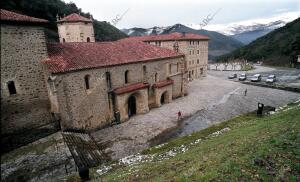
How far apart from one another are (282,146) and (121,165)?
9647 millimetres

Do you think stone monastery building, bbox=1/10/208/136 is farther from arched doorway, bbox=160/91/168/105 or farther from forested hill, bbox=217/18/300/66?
forested hill, bbox=217/18/300/66

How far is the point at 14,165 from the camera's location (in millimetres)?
12781

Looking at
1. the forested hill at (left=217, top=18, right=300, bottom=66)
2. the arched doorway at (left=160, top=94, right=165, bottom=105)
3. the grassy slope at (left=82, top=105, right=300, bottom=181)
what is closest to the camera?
the grassy slope at (left=82, top=105, right=300, bottom=181)

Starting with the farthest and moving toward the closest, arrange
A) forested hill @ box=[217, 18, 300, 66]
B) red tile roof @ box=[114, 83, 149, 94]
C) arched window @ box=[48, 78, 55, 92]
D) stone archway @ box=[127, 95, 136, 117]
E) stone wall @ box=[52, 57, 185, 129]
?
forested hill @ box=[217, 18, 300, 66], stone archway @ box=[127, 95, 136, 117], red tile roof @ box=[114, 83, 149, 94], stone wall @ box=[52, 57, 185, 129], arched window @ box=[48, 78, 55, 92]

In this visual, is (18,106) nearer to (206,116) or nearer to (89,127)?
(89,127)

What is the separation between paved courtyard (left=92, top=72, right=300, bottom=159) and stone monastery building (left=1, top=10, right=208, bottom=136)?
76.1 inches

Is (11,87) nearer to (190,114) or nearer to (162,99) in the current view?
(190,114)

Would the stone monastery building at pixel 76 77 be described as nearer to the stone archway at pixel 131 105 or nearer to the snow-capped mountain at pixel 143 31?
the stone archway at pixel 131 105

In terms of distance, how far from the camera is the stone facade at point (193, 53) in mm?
46466

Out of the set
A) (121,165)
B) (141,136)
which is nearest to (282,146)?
(121,165)

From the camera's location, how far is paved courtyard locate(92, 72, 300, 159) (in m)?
18.3

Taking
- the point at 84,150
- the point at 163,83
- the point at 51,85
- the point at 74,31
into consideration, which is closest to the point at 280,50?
the point at 163,83

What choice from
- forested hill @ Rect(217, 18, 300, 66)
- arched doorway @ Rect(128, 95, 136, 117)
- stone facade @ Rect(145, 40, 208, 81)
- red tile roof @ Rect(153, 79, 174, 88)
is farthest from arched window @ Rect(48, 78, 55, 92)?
forested hill @ Rect(217, 18, 300, 66)

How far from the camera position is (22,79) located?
50.9ft
